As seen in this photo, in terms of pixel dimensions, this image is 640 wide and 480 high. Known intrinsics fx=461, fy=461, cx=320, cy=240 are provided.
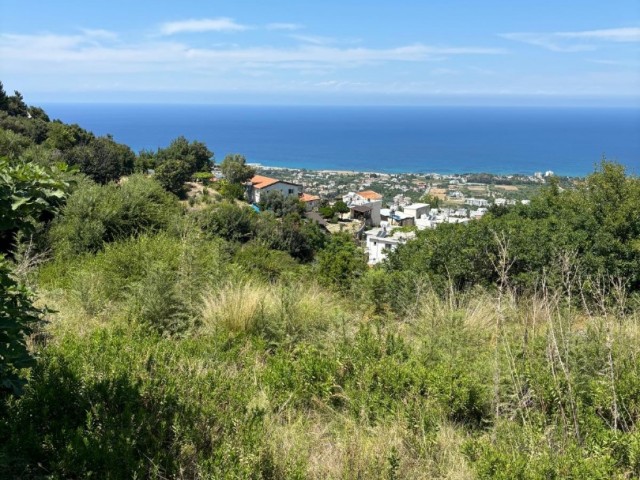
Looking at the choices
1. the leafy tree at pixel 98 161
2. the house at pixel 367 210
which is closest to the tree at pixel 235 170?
the leafy tree at pixel 98 161

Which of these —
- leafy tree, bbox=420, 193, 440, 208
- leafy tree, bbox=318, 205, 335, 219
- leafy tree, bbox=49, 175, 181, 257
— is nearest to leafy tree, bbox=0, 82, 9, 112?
leafy tree, bbox=318, 205, 335, 219

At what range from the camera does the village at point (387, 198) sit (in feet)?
141

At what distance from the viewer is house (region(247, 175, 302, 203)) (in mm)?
48656

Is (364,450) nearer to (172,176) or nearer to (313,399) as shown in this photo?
(313,399)

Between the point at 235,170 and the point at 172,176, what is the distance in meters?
11.9

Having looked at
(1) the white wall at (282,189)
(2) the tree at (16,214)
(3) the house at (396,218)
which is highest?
(2) the tree at (16,214)

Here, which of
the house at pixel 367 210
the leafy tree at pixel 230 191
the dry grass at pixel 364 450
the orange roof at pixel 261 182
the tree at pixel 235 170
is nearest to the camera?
the dry grass at pixel 364 450

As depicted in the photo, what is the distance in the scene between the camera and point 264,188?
51.1m

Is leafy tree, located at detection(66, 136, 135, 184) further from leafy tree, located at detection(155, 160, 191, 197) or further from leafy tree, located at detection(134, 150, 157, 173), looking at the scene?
leafy tree, located at detection(134, 150, 157, 173)

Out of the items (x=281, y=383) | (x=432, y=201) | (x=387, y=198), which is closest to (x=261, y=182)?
(x=432, y=201)

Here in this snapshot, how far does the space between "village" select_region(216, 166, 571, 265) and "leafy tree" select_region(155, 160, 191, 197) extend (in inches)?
418

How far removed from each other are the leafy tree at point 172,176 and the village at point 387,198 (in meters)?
10.6

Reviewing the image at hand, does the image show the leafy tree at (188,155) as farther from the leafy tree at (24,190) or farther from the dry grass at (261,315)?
the leafy tree at (24,190)

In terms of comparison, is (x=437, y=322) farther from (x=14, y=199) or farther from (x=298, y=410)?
(x=14, y=199)
